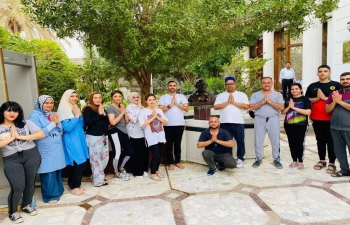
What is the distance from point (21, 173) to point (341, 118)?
4193 millimetres

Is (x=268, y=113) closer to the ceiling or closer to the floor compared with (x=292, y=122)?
closer to the ceiling

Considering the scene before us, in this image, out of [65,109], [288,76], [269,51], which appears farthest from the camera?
[269,51]

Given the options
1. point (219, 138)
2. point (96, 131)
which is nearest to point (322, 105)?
point (219, 138)

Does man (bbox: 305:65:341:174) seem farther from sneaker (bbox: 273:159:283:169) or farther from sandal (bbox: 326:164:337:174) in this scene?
sneaker (bbox: 273:159:283:169)

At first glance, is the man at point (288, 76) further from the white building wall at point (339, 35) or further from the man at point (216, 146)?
the man at point (216, 146)

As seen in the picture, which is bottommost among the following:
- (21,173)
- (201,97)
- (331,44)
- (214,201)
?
(214,201)

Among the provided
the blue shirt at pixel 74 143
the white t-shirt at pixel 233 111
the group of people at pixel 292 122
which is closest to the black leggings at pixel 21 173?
the blue shirt at pixel 74 143

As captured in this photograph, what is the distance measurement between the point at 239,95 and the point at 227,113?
0.38m

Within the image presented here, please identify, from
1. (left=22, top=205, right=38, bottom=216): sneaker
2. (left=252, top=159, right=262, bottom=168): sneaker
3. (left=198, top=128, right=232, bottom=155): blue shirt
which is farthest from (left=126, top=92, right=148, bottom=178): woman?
(left=252, top=159, right=262, bottom=168): sneaker

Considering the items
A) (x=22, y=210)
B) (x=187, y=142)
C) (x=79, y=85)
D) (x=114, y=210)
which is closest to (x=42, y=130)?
(x=22, y=210)

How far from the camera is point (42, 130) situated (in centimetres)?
319

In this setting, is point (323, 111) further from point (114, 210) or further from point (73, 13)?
point (73, 13)

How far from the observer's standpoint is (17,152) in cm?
301

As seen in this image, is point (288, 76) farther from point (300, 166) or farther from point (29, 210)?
point (29, 210)
